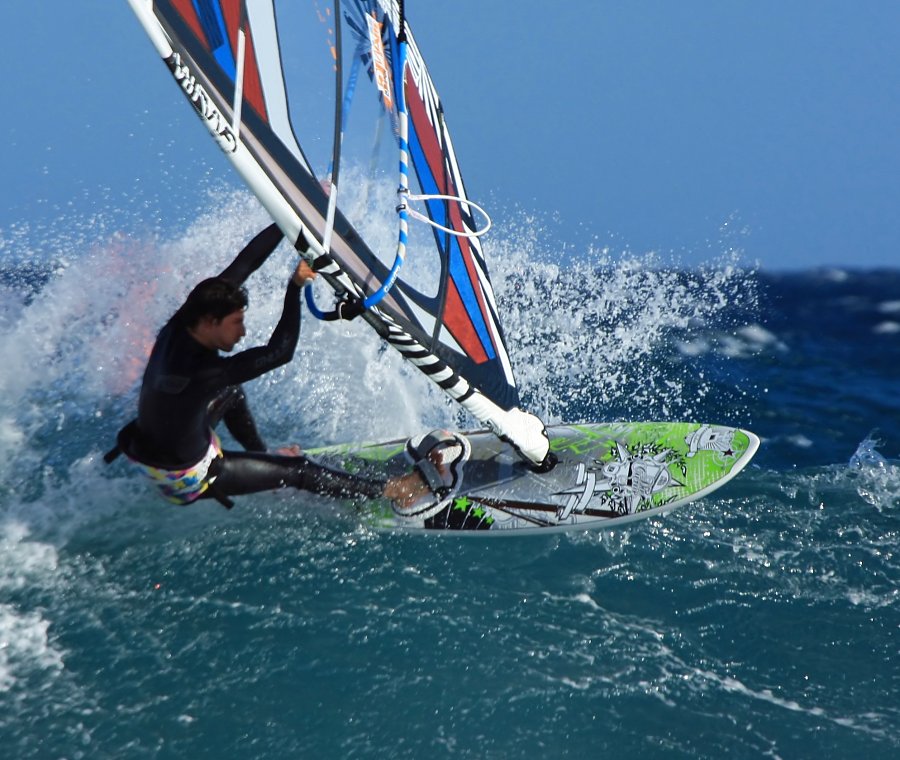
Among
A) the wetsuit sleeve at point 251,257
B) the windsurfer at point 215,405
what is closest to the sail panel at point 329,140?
the windsurfer at point 215,405

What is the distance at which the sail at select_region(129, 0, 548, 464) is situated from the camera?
2668 millimetres

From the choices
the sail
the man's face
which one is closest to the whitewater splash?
the sail

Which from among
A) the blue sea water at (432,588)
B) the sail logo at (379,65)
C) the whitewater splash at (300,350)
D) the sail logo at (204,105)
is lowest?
the blue sea water at (432,588)

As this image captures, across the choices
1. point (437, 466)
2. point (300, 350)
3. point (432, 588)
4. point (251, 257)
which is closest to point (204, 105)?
point (251, 257)

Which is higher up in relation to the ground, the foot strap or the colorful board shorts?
the colorful board shorts

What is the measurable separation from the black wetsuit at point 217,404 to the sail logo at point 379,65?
0.84 m

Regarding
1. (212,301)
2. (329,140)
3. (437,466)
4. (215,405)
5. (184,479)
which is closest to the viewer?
(329,140)

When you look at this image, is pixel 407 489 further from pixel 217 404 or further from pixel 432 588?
pixel 217 404

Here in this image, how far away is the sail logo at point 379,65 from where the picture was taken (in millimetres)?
3500

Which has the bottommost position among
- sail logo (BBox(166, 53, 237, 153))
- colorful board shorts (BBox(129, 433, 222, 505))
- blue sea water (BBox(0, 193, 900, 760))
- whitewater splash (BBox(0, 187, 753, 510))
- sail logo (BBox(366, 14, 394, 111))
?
blue sea water (BBox(0, 193, 900, 760))

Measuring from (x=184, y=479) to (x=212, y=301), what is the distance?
37.9 inches

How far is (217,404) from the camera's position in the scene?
431 centimetres

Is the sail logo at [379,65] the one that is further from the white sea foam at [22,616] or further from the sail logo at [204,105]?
the white sea foam at [22,616]

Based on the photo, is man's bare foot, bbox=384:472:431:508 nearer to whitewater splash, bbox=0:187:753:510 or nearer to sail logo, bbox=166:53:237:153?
whitewater splash, bbox=0:187:753:510
